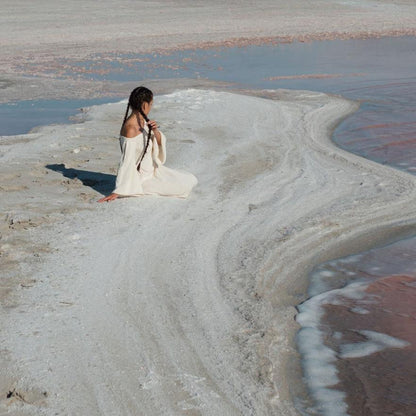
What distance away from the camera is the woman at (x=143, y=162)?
7754mm

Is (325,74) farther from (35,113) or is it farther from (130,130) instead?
(130,130)

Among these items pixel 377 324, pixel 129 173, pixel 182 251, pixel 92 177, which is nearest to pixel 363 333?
pixel 377 324

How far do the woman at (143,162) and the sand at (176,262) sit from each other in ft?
0.49

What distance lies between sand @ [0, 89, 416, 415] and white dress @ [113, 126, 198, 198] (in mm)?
139

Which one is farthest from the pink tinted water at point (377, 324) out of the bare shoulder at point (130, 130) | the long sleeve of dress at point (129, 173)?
the bare shoulder at point (130, 130)

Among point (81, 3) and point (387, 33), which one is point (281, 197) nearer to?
point (387, 33)

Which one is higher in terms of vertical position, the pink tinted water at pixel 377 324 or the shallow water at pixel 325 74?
the shallow water at pixel 325 74

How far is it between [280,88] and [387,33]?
41.4ft

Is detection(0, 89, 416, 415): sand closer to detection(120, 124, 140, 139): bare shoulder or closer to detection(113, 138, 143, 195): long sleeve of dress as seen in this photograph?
detection(113, 138, 143, 195): long sleeve of dress

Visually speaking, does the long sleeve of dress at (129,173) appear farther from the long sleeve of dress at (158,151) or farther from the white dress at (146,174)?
the long sleeve of dress at (158,151)

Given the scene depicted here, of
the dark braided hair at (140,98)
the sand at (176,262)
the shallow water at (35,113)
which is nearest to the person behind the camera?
the sand at (176,262)

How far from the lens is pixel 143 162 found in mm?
7930

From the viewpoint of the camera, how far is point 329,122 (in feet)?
41.2

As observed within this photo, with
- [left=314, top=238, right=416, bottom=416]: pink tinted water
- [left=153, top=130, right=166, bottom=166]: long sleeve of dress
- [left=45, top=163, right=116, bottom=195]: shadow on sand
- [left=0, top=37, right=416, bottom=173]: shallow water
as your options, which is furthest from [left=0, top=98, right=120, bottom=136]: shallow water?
[left=314, top=238, right=416, bottom=416]: pink tinted water
